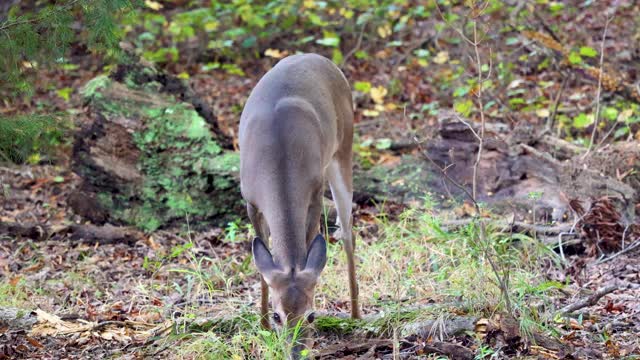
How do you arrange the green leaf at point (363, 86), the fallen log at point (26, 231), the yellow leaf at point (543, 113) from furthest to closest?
the green leaf at point (363, 86) → the yellow leaf at point (543, 113) → the fallen log at point (26, 231)

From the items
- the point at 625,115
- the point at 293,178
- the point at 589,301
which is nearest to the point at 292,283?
the point at 293,178

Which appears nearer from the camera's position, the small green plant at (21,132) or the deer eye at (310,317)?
the deer eye at (310,317)

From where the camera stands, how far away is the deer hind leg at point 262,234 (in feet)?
18.6

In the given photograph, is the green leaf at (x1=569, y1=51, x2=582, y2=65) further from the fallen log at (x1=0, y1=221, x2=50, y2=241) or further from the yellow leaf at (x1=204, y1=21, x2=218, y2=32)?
the fallen log at (x1=0, y1=221, x2=50, y2=241)

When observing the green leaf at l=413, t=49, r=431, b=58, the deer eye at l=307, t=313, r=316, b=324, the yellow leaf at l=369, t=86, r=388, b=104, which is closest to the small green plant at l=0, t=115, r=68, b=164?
the deer eye at l=307, t=313, r=316, b=324

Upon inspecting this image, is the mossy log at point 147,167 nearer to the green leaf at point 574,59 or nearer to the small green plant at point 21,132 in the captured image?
the small green plant at point 21,132

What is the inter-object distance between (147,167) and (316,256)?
388 cm

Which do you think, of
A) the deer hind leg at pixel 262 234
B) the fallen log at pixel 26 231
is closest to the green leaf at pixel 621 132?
the deer hind leg at pixel 262 234

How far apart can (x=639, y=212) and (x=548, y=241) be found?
109 centimetres

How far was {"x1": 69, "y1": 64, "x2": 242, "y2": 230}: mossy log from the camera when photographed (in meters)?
8.39

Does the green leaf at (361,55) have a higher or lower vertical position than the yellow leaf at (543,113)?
lower

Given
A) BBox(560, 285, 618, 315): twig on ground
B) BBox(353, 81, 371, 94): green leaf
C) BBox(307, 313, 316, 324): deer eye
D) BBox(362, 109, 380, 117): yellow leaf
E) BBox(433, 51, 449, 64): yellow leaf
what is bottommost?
BBox(362, 109, 380, 117): yellow leaf

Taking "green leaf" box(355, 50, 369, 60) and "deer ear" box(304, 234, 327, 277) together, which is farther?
"green leaf" box(355, 50, 369, 60)

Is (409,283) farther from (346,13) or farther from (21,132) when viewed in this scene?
(346,13)
